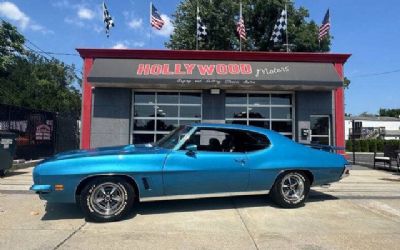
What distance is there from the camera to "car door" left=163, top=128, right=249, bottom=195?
22.0 ft

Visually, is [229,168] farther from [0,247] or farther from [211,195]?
[0,247]

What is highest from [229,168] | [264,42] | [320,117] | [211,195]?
[264,42]

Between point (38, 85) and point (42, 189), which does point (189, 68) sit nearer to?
point (42, 189)

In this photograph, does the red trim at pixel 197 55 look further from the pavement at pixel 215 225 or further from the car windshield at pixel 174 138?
the car windshield at pixel 174 138

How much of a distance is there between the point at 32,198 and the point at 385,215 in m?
6.54

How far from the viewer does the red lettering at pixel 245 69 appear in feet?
50.0

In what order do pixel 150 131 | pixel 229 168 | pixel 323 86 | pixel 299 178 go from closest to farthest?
pixel 229 168 → pixel 299 178 → pixel 323 86 → pixel 150 131

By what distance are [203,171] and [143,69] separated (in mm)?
8962

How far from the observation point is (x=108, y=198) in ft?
21.0

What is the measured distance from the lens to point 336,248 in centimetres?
512

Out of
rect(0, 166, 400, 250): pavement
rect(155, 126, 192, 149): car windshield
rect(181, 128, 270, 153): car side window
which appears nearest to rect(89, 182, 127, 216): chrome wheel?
rect(0, 166, 400, 250): pavement

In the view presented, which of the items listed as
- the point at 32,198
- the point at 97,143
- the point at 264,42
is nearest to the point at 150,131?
the point at 97,143

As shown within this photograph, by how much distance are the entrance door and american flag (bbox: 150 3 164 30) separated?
7.92 meters

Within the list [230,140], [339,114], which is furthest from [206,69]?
[230,140]
